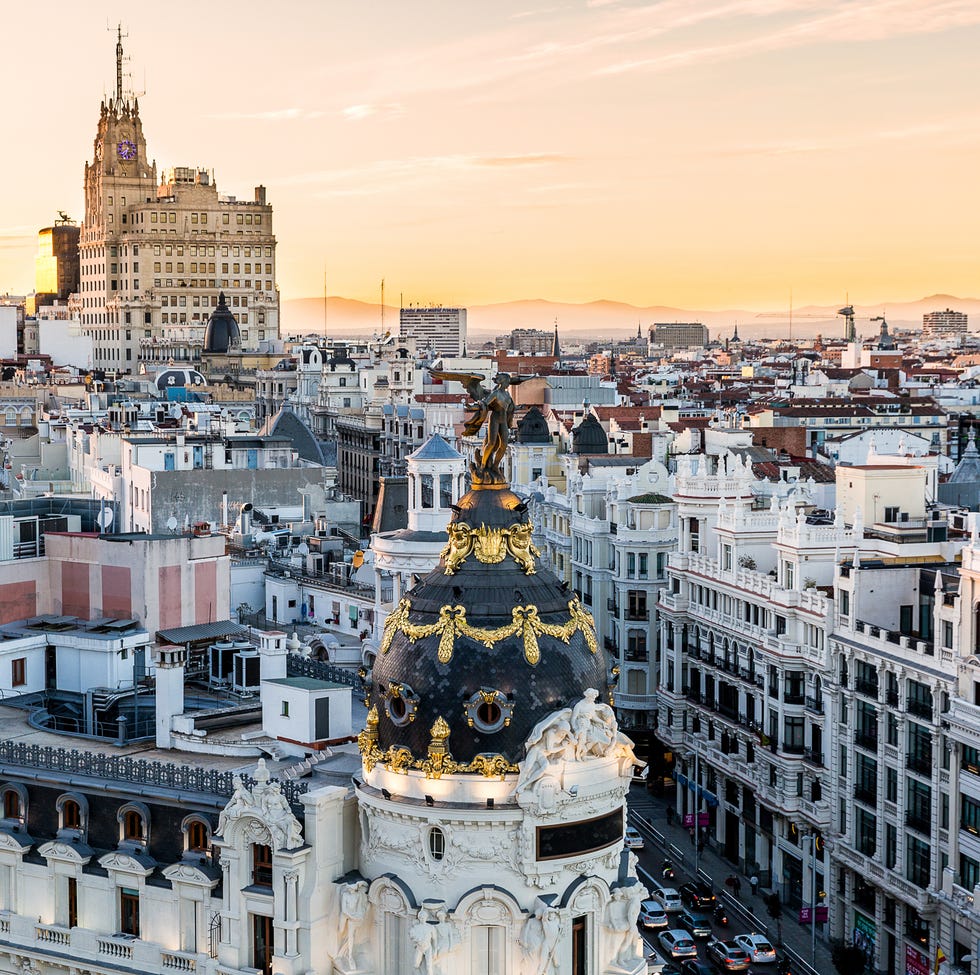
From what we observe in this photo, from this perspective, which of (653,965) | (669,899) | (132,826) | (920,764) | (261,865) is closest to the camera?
(261,865)

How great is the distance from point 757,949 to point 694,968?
10.9 ft

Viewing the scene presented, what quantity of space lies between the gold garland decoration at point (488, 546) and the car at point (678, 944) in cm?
3477

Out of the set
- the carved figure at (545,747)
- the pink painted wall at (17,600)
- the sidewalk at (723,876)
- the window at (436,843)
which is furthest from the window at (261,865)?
the sidewalk at (723,876)

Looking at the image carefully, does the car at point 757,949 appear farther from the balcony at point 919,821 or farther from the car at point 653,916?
the balcony at point 919,821

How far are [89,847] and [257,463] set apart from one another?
A: 9119cm

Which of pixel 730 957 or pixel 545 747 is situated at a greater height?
pixel 545 747

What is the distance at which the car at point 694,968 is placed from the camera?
256 feet

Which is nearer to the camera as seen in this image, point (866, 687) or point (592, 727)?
point (592, 727)

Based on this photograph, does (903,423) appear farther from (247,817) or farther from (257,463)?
(247,817)

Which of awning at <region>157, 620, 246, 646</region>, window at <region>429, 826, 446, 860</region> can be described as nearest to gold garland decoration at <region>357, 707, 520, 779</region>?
window at <region>429, 826, 446, 860</region>

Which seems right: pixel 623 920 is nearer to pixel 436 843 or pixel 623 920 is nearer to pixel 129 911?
pixel 436 843

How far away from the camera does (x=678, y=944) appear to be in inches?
3147

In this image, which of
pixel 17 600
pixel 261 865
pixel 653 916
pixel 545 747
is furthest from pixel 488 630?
pixel 653 916

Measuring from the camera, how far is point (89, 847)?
5575cm
